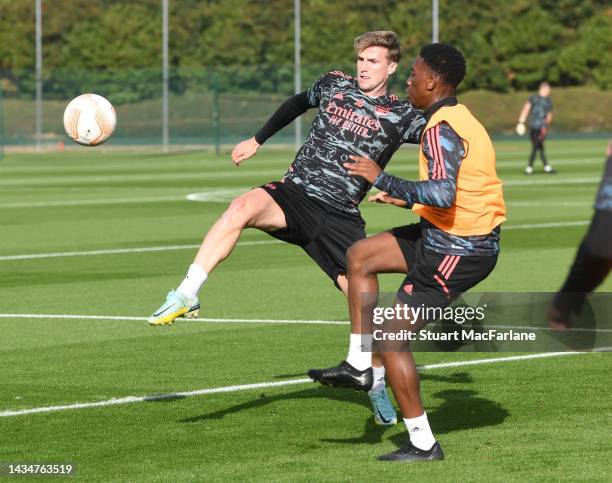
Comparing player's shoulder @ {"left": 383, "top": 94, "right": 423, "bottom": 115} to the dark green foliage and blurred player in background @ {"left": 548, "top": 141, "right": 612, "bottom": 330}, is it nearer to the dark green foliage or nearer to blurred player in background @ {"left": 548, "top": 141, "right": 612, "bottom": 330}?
blurred player in background @ {"left": 548, "top": 141, "right": 612, "bottom": 330}

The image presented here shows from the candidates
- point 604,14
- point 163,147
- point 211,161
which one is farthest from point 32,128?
point 604,14

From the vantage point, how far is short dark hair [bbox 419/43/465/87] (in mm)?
8539

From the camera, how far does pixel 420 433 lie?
27.5ft

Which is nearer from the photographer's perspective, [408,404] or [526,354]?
[408,404]

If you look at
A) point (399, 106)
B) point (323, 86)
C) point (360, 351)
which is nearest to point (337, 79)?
point (323, 86)

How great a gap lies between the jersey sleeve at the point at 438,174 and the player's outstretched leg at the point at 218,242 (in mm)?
1554

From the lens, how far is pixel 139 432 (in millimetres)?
9172

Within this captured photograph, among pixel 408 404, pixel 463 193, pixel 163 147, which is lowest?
pixel 163 147

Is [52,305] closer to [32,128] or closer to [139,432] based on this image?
[139,432]

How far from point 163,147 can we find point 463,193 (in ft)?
177

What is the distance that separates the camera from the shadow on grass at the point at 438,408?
9.30 metres

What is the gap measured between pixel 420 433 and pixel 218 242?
1.93 meters

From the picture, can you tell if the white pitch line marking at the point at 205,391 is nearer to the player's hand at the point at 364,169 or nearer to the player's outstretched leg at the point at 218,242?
the player's outstretched leg at the point at 218,242

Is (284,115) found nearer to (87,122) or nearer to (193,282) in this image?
(87,122)
